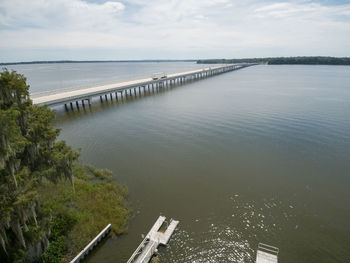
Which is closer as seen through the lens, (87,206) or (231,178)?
(87,206)

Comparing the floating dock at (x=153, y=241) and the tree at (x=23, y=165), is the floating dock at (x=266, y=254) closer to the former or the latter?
the floating dock at (x=153, y=241)

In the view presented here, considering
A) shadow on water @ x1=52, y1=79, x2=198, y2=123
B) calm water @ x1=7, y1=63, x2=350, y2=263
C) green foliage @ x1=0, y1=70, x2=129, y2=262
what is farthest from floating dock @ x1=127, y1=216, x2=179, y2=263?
shadow on water @ x1=52, y1=79, x2=198, y2=123

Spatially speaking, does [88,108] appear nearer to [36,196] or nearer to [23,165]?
[23,165]

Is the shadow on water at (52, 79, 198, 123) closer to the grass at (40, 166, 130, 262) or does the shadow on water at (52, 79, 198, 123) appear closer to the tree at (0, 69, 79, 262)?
the grass at (40, 166, 130, 262)

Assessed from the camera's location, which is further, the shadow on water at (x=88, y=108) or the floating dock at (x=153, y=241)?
the shadow on water at (x=88, y=108)

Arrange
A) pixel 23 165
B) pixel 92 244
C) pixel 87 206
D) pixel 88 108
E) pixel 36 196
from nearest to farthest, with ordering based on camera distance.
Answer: pixel 36 196, pixel 23 165, pixel 92 244, pixel 87 206, pixel 88 108

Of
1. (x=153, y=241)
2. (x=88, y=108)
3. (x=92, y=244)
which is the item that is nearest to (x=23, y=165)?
(x=92, y=244)

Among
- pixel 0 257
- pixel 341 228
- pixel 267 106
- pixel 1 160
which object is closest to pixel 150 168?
pixel 0 257

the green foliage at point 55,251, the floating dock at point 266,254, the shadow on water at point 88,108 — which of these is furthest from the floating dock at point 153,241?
the shadow on water at point 88,108
